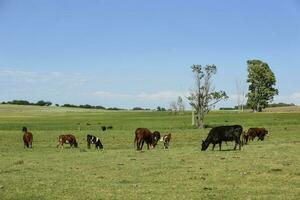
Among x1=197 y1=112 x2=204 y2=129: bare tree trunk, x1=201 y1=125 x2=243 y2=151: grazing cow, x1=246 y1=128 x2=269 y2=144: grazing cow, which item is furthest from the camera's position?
x1=197 y1=112 x2=204 y2=129: bare tree trunk

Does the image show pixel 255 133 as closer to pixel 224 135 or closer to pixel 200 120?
pixel 224 135

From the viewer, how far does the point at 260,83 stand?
128m

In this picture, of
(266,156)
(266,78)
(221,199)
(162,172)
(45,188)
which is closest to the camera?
(221,199)

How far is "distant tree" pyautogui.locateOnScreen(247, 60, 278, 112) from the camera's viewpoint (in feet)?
415

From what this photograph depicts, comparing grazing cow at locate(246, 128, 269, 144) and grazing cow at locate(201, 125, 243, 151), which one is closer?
grazing cow at locate(201, 125, 243, 151)

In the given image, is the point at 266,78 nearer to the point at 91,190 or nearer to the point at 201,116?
the point at 201,116

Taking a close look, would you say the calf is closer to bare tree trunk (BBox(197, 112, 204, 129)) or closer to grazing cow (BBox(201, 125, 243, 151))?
grazing cow (BBox(201, 125, 243, 151))

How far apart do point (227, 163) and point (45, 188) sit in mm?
8366

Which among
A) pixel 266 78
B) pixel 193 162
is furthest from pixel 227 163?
pixel 266 78

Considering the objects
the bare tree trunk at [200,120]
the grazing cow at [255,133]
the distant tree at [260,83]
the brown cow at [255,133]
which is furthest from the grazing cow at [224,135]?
the distant tree at [260,83]

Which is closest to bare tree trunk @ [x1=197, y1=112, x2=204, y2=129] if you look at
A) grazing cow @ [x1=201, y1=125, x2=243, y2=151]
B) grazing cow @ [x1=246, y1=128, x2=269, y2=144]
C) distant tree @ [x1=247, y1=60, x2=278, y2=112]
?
grazing cow @ [x1=246, y1=128, x2=269, y2=144]

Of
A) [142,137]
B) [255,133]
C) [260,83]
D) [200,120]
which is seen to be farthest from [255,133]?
[260,83]

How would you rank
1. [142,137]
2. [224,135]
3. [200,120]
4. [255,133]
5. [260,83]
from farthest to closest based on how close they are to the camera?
[260,83], [200,120], [255,133], [142,137], [224,135]

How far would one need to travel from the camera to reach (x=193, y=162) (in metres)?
22.2
